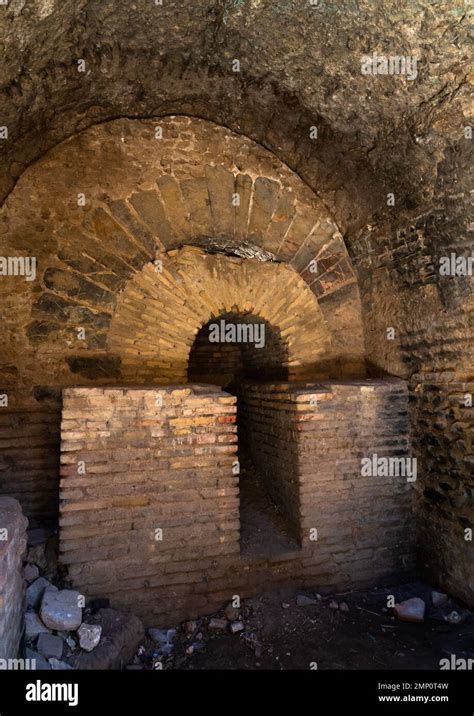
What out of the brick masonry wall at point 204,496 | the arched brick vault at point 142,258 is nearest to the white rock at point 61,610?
the brick masonry wall at point 204,496

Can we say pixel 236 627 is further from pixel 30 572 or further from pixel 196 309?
pixel 196 309

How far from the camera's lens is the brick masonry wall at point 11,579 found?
193 cm

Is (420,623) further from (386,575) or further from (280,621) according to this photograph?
(280,621)

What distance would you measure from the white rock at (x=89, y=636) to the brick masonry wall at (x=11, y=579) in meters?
0.34

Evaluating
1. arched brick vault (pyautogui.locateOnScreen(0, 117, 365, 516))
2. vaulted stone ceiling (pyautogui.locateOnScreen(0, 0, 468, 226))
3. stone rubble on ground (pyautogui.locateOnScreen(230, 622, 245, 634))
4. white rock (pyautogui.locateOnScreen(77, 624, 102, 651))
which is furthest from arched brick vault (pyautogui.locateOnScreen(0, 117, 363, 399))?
stone rubble on ground (pyautogui.locateOnScreen(230, 622, 245, 634))

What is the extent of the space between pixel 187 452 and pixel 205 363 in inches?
90.1

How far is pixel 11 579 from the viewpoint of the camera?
213 centimetres

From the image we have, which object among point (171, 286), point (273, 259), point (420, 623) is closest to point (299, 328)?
point (273, 259)

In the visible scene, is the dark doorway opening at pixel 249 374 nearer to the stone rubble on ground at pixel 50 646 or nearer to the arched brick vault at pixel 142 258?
the arched brick vault at pixel 142 258

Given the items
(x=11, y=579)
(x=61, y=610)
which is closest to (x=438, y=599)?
(x=61, y=610)

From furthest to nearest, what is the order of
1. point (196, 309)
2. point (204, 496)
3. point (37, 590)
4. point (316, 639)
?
point (196, 309), point (204, 496), point (316, 639), point (37, 590)

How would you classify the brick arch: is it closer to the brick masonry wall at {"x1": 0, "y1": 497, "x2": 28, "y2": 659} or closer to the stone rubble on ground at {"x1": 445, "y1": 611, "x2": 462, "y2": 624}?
the brick masonry wall at {"x1": 0, "y1": 497, "x2": 28, "y2": 659}

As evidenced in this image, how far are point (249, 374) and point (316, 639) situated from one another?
2735mm

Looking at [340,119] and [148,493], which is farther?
[340,119]
